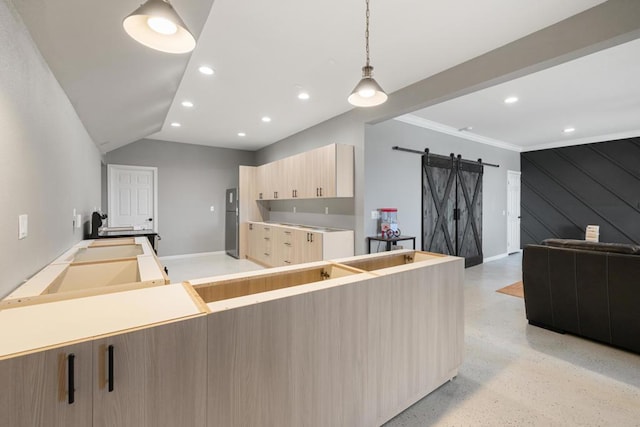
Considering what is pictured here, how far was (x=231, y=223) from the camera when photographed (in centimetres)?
696

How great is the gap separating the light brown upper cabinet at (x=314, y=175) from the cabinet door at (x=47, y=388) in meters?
3.74

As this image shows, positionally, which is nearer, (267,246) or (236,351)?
(236,351)

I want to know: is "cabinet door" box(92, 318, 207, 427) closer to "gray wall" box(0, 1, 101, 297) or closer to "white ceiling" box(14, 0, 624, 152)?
"gray wall" box(0, 1, 101, 297)

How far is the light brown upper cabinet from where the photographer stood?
4383mm

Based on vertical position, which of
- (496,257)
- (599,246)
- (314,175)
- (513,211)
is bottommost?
(496,257)

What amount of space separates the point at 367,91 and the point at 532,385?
244cm

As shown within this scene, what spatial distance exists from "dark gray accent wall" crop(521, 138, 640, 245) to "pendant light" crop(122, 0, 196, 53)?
8.30 meters

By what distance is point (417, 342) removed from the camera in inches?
69.3

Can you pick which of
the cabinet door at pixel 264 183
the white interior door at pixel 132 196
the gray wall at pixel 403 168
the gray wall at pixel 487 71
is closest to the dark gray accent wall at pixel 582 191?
the gray wall at pixel 403 168

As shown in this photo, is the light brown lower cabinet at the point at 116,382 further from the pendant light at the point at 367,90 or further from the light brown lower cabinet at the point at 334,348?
the pendant light at the point at 367,90

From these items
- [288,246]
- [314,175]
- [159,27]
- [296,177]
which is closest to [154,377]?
[159,27]

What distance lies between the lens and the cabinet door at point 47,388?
2.42 ft

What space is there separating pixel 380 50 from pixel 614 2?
173cm

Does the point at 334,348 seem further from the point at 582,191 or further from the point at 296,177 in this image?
the point at 582,191
